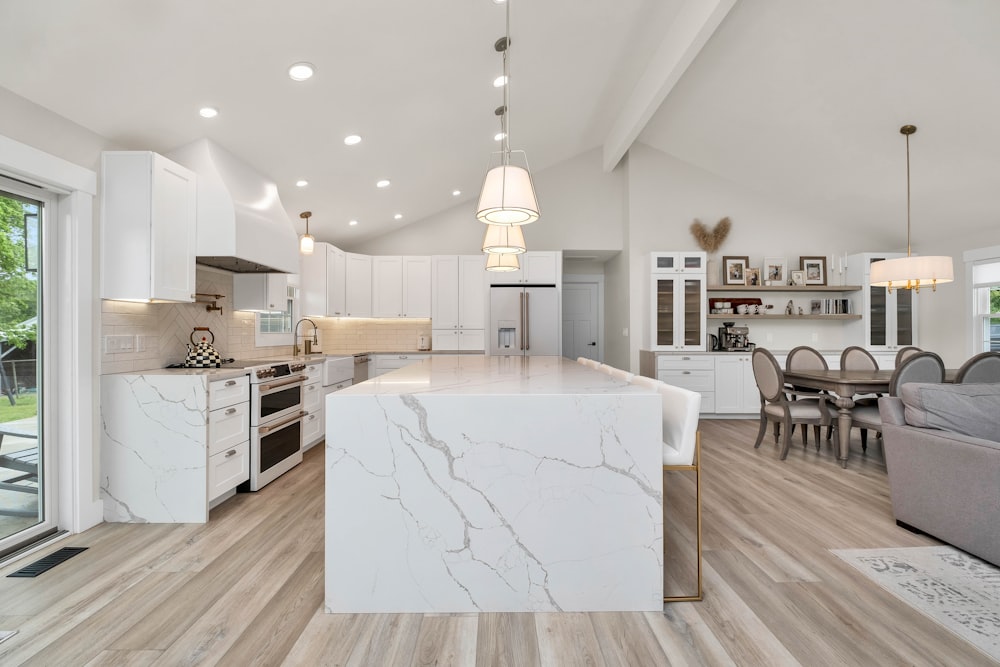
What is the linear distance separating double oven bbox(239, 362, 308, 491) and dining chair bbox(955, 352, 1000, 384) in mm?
5074

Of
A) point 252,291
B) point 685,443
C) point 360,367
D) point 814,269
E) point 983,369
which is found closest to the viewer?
point 685,443

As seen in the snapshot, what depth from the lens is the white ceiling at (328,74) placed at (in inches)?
90.0

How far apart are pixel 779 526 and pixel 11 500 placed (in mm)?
4068

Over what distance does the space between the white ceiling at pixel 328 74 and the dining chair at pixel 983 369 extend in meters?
3.42

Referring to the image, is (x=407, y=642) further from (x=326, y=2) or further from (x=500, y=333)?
(x=500, y=333)

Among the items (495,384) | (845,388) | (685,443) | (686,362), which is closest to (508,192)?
(495,384)

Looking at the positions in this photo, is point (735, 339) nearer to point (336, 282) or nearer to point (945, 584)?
point (945, 584)

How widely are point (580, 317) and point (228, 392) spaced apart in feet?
17.9

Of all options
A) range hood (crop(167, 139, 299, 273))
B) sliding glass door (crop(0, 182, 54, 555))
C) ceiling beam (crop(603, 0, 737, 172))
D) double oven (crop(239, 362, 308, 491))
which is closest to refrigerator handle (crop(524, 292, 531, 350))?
ceiling beam (crop(603, 0, 737, 172))

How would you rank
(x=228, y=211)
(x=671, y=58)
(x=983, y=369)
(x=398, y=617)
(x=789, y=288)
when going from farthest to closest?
(x=789, y=288) → (x=671, y=58) → (x=983, y=369) → (x=228, y=211) → (x=398, y=617)

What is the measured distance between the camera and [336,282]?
234 inches

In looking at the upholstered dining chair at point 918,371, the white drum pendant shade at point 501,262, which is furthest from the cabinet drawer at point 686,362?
the white drum pendant shade at point 501,262

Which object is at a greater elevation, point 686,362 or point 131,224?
point 131,224

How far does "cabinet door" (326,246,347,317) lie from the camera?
5754mm
